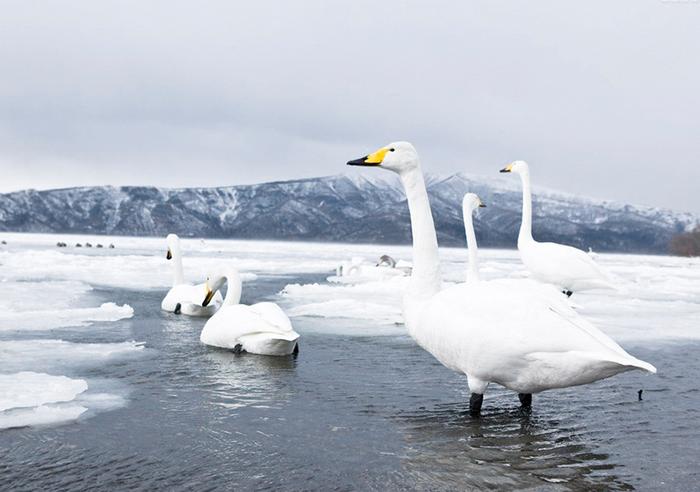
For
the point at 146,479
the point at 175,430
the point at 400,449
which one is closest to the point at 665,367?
the point at 400,449

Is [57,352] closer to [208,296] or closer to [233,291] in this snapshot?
[233,291]

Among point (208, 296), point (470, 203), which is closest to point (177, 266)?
point (208, 296)

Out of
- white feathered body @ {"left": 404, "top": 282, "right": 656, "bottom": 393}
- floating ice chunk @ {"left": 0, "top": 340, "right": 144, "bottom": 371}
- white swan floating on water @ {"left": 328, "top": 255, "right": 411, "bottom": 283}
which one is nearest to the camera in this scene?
white feathered body @ {"left": 404, "top": 282, "right": 656, "bottom": 393}

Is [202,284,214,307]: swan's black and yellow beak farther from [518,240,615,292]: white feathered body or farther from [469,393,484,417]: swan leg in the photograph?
[469,393,484,417]: swan leg

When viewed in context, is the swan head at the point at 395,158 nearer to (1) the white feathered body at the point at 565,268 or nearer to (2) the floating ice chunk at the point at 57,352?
(2) the floating ice chunk at the point at 57,352

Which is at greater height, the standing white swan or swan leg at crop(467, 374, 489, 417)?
the standing white swan

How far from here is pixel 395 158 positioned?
638cm

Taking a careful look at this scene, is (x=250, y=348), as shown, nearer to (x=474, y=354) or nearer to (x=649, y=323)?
(x=474, y=354)

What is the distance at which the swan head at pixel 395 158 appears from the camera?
6.27 m

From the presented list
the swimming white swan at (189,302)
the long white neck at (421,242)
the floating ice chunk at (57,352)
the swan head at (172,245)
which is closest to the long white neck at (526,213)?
the long white neck at (421,242)

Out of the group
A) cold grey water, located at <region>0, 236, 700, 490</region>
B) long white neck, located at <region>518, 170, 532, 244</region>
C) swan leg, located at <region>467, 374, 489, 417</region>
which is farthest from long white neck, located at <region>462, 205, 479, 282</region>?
swan leg, located at <region>467, 374, 489, 417</region>

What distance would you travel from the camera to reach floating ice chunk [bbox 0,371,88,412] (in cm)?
607

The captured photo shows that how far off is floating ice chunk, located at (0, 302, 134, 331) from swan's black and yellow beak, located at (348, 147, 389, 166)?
724cm

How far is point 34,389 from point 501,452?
451cm
